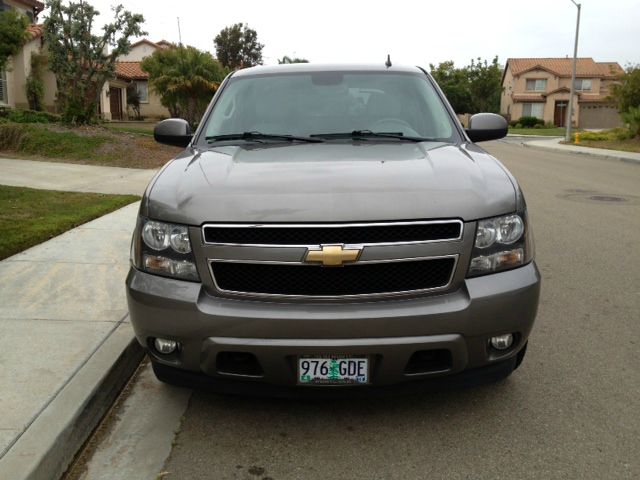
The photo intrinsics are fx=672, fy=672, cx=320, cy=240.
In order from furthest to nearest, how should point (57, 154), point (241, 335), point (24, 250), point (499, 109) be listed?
point (499, 109), point (57, 154), point (24, 250), point (241, 335)

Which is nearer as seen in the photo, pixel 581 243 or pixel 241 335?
pixel 241 335

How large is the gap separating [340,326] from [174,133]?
2416mm

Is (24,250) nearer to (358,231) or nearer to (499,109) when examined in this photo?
(358,231)

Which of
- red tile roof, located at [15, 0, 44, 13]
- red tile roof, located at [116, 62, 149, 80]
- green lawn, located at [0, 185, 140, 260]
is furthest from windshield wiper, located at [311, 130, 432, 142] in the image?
red tile roof, located at [116, 62, 149, 80]

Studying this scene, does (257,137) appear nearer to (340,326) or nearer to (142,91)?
(340,326)

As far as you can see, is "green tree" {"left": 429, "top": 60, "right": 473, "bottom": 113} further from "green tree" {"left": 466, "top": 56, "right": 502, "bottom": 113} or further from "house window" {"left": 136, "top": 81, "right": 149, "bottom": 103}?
"house window" {"left": 136, "top": 81, "right": 149, "bottom": 103}

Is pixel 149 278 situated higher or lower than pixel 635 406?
higher

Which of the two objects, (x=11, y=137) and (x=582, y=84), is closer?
(x=11, y=137)

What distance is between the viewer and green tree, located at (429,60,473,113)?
2977 inches

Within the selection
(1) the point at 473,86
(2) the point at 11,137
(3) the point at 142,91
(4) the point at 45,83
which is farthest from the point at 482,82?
(2) the point at 11,137

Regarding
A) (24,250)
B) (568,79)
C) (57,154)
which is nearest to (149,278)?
(24,250)

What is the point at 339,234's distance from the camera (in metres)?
2.89

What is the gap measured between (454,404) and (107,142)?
14719 mm

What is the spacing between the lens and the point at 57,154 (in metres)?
15.6
